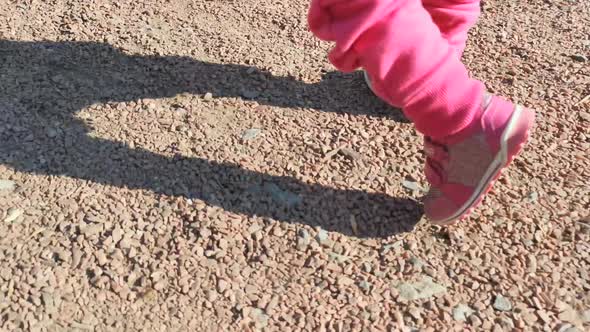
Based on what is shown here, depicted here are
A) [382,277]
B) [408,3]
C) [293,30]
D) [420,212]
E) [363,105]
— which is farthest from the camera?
[293,30]

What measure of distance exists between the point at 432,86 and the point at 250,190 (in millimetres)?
550

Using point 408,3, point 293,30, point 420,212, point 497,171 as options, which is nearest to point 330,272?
point 420,212

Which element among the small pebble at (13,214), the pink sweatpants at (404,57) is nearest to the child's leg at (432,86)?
the pink sweatpants at (404,57)

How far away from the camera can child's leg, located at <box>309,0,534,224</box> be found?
1.53m

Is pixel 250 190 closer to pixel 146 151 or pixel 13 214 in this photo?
pixel 146 151

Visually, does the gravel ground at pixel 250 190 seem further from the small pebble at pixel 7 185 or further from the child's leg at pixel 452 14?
the child's leg at pixel 452 14

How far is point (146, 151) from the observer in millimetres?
1946

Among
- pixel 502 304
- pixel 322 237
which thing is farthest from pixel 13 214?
pixel 502 304

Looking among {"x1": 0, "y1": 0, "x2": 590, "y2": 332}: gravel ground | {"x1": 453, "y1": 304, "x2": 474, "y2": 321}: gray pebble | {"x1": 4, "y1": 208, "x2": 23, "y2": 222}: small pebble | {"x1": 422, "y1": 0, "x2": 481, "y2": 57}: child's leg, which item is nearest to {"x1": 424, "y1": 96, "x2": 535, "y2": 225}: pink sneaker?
{"x1": 0, "y1": 0, "x2": 590, "y2": 332}: gravel ground

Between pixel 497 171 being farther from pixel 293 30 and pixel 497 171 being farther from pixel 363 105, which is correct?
pixel 293 30

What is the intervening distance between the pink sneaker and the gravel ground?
0.35 ft

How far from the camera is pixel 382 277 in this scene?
1.64m

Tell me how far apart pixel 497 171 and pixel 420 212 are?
249 mm

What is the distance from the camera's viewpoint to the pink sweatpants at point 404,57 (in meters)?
1.52
